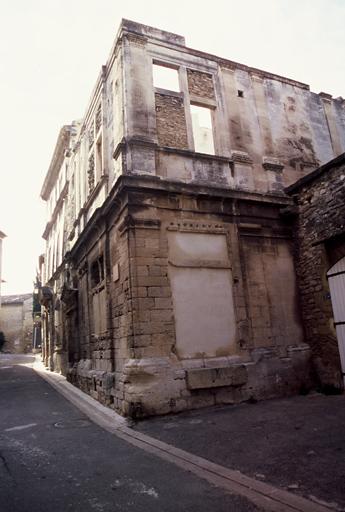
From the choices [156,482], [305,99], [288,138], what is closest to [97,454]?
[156,482]

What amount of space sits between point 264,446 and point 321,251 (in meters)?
4.72

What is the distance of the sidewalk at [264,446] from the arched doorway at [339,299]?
3.52 feet

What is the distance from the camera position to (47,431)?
5.93 m

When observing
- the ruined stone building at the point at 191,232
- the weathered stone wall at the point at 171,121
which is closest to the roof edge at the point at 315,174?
the ruined stone building at the point at 191,232

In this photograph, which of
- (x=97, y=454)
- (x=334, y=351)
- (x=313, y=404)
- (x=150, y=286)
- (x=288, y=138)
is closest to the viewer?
(x=97, y=454)

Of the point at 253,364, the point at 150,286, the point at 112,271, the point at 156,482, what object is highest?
the point at 112,271

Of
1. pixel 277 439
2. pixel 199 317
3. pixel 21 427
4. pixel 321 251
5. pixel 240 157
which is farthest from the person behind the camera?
pixel 240 157

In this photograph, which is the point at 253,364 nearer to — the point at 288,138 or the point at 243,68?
the point at 288,138

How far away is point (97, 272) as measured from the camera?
33.3 feet

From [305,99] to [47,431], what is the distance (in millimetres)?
10538

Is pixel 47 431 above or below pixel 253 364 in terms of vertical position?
below

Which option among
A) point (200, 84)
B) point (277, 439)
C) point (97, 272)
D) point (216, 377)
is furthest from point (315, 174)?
point (97, 272)

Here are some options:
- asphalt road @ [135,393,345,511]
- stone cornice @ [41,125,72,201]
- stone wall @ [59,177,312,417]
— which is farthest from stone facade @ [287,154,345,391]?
stone cornice @ [41,125,72,201]

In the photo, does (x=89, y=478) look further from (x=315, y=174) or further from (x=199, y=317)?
(x=315, y=174)
